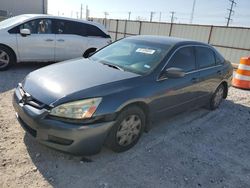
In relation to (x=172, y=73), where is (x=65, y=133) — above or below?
below

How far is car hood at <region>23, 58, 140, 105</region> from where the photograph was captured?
3277 mm

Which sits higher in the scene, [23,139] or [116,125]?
[116,125]

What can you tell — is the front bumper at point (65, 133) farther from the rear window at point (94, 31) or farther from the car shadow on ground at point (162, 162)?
the rear window at point (94, 31)

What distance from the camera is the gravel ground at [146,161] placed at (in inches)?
121

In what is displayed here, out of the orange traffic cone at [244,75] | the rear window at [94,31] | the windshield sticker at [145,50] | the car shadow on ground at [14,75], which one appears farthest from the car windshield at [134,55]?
the orange traffic cone at [244,75]

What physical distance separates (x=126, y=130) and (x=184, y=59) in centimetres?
181

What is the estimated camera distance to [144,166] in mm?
3439

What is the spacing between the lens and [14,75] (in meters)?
7.07

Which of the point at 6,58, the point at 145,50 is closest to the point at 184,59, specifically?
the point at 145,50

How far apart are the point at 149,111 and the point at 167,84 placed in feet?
1.77

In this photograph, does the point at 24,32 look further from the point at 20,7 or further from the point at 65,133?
the point at 20,7

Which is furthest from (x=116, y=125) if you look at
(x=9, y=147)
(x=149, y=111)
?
(x=9, y=147)

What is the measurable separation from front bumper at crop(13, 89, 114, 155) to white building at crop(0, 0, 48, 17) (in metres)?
23.6

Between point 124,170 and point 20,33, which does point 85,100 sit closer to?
point 124,170
